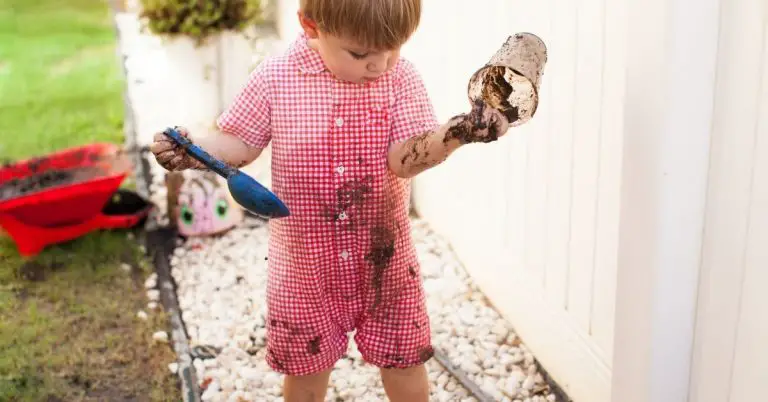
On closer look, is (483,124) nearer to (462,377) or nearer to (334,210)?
(334,210)

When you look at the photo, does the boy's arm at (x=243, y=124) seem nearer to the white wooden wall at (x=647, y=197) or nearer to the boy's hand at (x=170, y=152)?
the boy's hand at (x=170, y=152)

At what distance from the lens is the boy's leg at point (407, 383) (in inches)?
85.7

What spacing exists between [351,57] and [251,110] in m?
0.29

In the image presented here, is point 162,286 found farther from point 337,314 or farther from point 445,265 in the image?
point 337,314

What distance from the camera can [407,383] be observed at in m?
2.18

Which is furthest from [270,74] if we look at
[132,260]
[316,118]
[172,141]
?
[132,260]

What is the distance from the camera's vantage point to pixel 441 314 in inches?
125

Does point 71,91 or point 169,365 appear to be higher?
point 71,91

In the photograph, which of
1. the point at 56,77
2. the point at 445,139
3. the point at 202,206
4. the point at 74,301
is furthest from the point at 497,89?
the point at 56,77

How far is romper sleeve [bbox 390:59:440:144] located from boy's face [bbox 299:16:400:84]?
9 centimetres

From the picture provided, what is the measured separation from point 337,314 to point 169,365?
0.99m

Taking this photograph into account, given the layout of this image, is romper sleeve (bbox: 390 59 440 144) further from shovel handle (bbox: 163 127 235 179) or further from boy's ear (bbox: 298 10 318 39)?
shovel handle (bbox: 163 127 235 179)

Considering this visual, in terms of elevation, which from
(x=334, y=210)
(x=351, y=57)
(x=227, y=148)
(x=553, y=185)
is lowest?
(x=553, y=185)

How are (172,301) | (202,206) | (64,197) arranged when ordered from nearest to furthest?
(172,301) → (64,197) → (202,206)
